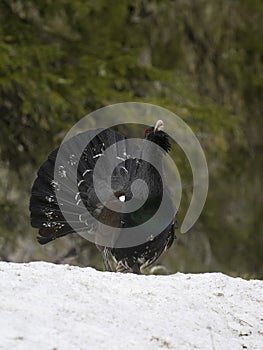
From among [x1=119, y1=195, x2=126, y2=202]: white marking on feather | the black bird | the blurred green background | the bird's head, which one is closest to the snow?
the black bird

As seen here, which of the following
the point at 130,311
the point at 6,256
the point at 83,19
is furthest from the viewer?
the point at 83,19

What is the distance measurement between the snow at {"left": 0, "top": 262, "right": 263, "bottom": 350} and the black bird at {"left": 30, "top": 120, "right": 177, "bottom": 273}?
996 mm

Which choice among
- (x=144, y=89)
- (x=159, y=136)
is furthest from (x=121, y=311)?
(x=144, y=89)

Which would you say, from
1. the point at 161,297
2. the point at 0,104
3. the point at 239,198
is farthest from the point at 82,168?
the point at 239,198

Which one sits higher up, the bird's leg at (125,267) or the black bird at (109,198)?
the black bird at (109,198)

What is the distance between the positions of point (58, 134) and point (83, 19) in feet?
6.94

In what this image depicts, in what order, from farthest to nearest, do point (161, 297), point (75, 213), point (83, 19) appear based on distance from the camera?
point (83, 19)
point (75, 213)
point (161, 297)

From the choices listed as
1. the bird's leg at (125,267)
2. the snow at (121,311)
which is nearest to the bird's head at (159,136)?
→ the bird's leg at (125,267)

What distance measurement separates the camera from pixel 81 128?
29.2 ft

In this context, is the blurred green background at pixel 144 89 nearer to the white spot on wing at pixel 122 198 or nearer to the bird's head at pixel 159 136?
the bird's head at pixel 159 136

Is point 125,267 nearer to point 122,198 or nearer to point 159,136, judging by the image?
point 122,198

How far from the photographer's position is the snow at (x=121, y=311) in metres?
3.98

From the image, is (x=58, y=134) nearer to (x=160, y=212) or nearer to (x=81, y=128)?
(x=81, y=128)

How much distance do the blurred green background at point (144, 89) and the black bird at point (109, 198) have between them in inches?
71.0
